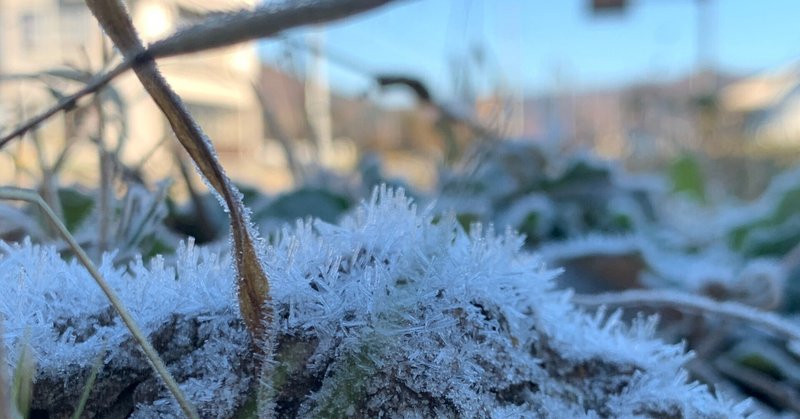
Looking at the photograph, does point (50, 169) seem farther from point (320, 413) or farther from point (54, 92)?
point (320, 413)

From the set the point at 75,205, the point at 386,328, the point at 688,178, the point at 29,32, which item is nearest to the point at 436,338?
the point at 386,328

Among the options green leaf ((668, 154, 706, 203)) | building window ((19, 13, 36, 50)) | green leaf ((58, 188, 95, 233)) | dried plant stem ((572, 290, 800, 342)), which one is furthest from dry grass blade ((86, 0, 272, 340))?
building window ((19, 13, 36, 50))

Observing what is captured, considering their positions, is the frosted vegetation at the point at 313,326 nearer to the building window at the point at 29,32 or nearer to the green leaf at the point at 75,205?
the green leaf at the point at 75,205

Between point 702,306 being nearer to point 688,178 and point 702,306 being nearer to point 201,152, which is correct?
point 201,152

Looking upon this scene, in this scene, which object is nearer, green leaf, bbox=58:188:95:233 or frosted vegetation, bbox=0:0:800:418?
frosted vegetation, bbox=0:0:800:418

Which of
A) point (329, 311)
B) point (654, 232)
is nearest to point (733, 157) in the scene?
point (654, 232)

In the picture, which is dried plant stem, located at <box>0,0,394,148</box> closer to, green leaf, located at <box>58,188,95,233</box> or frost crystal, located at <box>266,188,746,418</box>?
frost crystal, located at <box>266,188,746,418</box>

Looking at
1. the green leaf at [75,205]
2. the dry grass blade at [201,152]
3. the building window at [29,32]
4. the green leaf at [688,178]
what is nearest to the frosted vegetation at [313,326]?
the dry grass blade at [201,152]

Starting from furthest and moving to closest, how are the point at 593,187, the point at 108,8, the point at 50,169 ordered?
1. the point at 593,187
2. the point at 50,169
3. the point at 108,8
